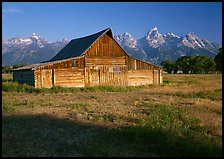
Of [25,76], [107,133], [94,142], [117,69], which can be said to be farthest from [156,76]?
[94,142]

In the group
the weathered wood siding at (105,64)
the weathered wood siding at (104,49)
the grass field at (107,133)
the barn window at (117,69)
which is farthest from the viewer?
the barn window at (117,69)

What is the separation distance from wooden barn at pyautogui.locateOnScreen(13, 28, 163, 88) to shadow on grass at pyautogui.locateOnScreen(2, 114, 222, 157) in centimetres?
1940

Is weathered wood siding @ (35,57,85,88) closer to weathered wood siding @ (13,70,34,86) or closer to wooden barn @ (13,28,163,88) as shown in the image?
wooden barn @ (13,28,163,88)

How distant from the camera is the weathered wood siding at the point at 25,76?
30156 millimetres

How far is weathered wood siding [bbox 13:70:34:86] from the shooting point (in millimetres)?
30156

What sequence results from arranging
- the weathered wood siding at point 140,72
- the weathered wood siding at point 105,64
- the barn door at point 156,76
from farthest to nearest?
the barn door at point 156,76
the weathered wood siding at point 140,72
the weathered wood siding at point 105,64

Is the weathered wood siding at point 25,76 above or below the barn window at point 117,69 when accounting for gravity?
below

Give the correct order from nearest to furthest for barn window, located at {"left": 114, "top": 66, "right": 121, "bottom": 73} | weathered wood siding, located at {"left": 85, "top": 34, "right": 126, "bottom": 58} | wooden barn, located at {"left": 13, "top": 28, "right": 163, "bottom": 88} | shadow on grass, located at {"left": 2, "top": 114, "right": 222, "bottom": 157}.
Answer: shadow on grass, located at {"left": 2, "top": 114, "right": 222, "bottom": 157} < wooden barn, located at {"left": 13, "top": 28, "right": 163, "bottom": 88} < weathered wood siding, located at {"left": 85, "top": 34, "right": 126, "bottom": 58} < barn window, located at {"left": 114, "top": 66, "right": 121, "bottom": 73}

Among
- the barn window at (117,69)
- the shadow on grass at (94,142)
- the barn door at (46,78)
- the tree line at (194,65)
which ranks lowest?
the shadow on grass at (94,142)

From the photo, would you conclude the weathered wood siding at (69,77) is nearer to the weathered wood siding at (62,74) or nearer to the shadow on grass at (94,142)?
the weathered wood siding at (62,74)

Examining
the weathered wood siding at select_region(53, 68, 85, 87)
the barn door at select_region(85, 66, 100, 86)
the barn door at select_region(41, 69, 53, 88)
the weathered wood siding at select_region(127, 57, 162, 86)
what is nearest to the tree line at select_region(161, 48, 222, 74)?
the weathered wood siding at select_region(127, 57, 162, 86)

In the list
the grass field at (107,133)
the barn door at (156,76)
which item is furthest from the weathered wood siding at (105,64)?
the grass field at (107,133)

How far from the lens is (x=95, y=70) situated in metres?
33.1

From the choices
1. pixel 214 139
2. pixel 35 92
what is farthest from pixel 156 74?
pixel 214 139
